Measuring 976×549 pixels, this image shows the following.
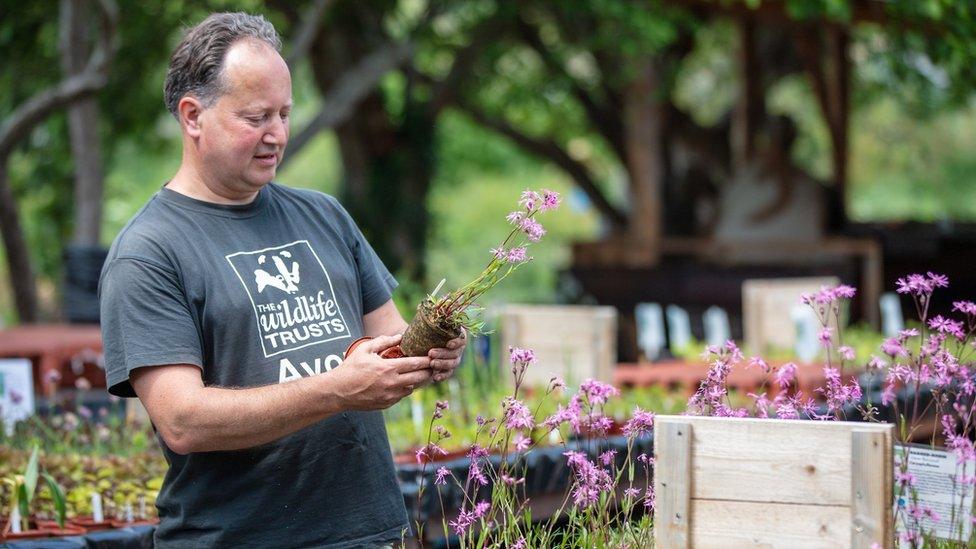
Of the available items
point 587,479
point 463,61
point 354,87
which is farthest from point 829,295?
point 463,61

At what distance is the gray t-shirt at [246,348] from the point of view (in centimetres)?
213

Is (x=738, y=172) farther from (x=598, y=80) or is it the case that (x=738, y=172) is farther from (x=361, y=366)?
(x=361, y=366)

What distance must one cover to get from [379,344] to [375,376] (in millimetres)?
76

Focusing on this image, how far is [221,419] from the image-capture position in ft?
6.75

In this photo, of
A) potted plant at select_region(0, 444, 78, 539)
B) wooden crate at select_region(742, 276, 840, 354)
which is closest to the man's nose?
potted plant at select_region(0, 444, 78, 539)

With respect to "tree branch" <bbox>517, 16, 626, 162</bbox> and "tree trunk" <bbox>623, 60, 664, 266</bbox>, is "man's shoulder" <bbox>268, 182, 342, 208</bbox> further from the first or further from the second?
"tree branch" <bbox>517, 16, 626, 162</bbox>

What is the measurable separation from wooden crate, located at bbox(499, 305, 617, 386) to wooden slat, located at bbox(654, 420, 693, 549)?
3608 millimetres

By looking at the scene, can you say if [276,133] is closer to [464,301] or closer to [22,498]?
[464,301]

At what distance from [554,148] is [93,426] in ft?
33.9

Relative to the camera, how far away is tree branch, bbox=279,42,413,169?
359 inches

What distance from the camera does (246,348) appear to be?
222 centimetres

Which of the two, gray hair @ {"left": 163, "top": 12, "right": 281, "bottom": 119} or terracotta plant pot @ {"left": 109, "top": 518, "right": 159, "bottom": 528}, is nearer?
gray hair @ {"left": 163, "top": 12, "right": 281, "bottom": 119}

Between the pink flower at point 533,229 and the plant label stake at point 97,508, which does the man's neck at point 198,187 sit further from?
the plant label stake at point 97,508

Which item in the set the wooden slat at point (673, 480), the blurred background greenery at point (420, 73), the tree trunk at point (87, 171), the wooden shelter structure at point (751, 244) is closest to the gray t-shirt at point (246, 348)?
the wooden slat at point (673, 480)
